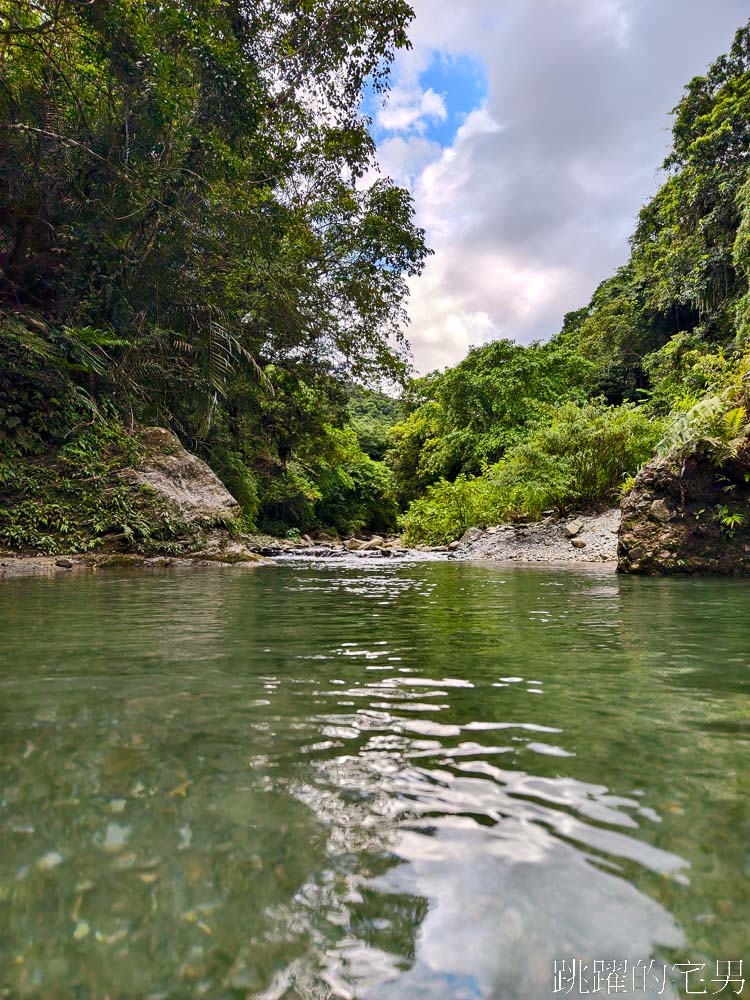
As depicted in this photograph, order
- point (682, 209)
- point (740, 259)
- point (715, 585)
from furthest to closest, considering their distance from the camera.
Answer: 1. point (682, 209)
2. point (740, 259)
3. point (715, 585)

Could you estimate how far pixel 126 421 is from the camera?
959cm

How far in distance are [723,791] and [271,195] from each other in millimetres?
12359

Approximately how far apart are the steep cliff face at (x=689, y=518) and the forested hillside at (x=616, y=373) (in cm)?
118

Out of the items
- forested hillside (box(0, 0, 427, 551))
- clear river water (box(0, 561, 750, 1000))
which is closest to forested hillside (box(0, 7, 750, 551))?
forested hillside (box(0, 0, 427, 551))

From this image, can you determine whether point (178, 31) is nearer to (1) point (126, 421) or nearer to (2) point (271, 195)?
(2) point (271, 195)

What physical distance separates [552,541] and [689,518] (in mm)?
5597

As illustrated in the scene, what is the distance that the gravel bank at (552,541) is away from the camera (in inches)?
415

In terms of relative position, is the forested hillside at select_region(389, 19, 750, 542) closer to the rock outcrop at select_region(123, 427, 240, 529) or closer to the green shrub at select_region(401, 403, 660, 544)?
the green shrub at select_region(401, 403, 660, 544)

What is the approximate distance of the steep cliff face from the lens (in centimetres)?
625

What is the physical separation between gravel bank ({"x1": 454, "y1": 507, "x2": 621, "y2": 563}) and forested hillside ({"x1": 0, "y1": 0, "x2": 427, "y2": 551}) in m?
6.11

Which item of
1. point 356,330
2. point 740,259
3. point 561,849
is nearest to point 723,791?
point 561,849

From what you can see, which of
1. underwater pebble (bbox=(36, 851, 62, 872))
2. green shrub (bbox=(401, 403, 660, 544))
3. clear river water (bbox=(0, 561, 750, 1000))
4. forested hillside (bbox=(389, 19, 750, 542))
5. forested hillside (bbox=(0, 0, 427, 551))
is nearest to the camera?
clear river water (bbox=(0, 561, 750, 1000))

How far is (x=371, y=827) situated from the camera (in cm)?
93

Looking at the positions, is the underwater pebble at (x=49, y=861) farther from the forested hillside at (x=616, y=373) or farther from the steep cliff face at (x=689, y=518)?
the forested hillside at (x=616, y=373)
